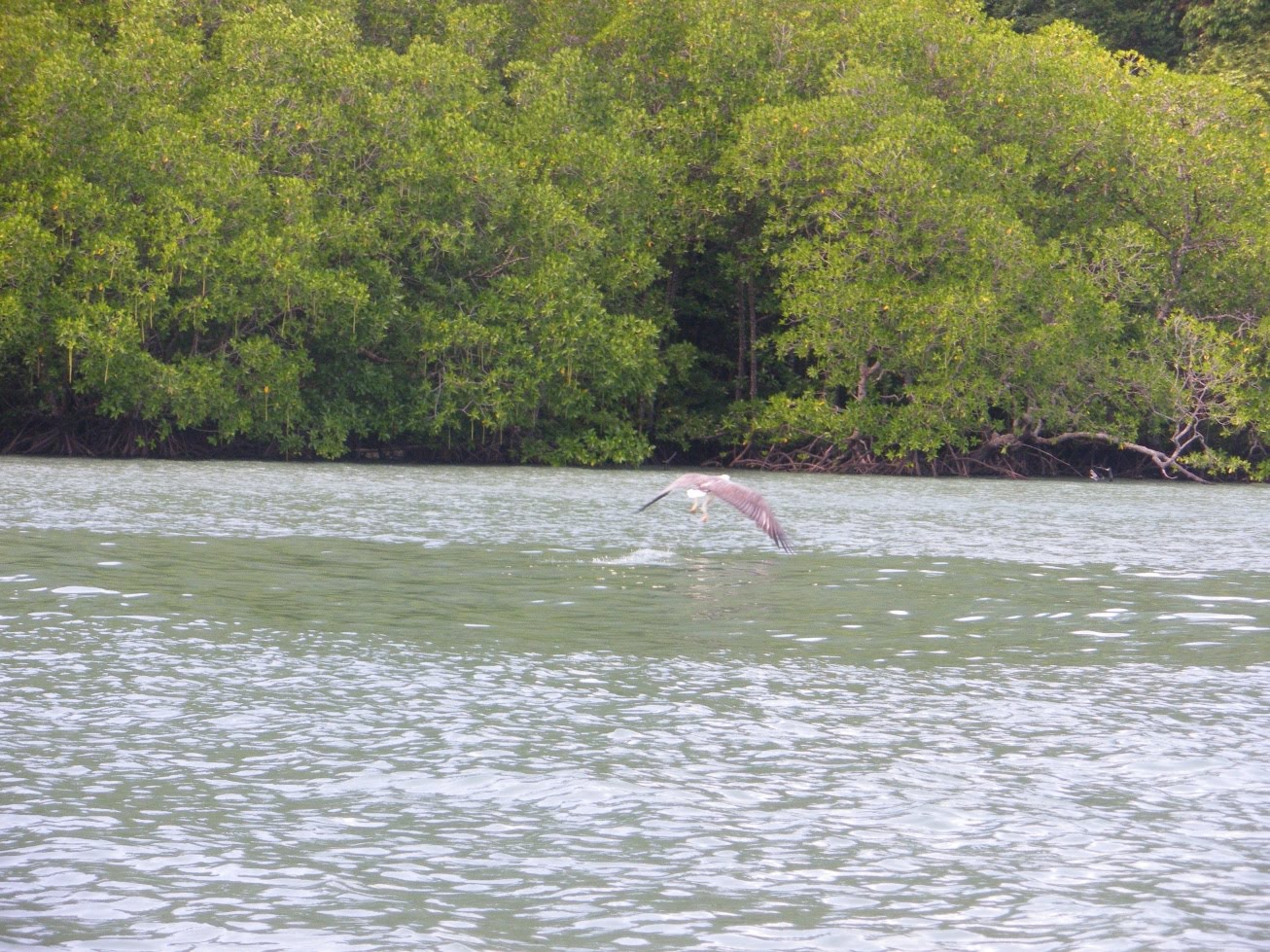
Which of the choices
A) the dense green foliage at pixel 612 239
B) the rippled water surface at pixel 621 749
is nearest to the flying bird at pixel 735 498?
the rippled water surface at pixel 621 749

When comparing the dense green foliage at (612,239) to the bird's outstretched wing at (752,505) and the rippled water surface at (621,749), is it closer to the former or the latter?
the rippled water surface at (621,749)

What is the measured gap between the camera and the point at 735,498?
13.8 metres

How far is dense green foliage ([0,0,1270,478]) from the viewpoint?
27.4 meters

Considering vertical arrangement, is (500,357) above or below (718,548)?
above

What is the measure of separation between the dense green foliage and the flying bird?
14339 mm

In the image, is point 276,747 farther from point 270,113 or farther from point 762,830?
point 270,113

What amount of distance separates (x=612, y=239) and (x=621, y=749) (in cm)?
2491

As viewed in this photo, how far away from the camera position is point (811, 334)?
30266 millimetres

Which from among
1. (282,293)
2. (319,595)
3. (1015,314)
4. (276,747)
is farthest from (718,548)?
(1015,314)

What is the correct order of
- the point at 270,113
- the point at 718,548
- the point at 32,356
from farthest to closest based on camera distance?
the point at 270,113
the point at 32,356
the point at 718,548

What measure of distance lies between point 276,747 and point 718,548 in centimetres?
863

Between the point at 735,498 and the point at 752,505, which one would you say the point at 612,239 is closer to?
the point at 735,498

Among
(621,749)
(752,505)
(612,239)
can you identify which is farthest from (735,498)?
(612,239)

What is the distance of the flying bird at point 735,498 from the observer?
13.1 meters
